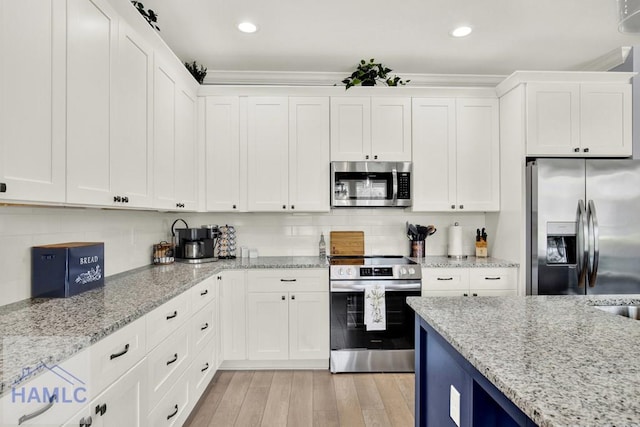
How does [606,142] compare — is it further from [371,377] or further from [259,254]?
[259,254]

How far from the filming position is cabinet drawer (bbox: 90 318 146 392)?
1245mm

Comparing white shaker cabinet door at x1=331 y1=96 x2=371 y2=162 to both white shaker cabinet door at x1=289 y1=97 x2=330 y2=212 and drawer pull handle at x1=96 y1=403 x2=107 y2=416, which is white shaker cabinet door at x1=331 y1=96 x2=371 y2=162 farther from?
drawer pull handle at x1=96 y1=403 x2=107 y2=416

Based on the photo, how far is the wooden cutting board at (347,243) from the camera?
3.51 meters

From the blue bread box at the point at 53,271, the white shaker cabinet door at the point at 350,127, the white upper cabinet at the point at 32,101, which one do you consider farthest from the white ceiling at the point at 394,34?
the blue bread box at the point at 53,271

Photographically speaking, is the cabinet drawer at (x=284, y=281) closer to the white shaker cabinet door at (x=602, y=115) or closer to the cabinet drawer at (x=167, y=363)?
the cabinet drawer at (x=167, y=363)

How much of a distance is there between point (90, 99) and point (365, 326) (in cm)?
245

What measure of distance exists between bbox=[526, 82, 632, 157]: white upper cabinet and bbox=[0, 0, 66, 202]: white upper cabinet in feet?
10.4

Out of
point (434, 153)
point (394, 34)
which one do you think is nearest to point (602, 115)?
point (434, 153)

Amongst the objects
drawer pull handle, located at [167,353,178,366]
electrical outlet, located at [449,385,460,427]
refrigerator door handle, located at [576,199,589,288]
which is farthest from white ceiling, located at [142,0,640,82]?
electrical outlet, located at [449,385,460,427]

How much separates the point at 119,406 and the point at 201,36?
8.61ft

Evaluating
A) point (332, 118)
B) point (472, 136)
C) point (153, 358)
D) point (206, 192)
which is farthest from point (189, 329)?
point (472, 136)

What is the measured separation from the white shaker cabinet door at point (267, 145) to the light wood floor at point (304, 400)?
1.55 m

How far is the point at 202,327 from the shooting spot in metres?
2.45

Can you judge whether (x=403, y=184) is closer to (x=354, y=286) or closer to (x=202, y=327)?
(x=354, y=286)
